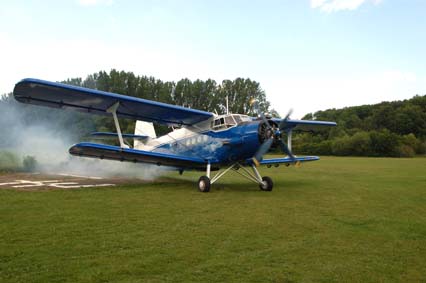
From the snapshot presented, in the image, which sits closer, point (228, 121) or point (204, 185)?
point (204, 185)

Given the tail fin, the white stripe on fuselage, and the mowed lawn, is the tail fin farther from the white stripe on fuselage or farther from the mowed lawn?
the mowed lawn

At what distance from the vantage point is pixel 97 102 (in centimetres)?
1179

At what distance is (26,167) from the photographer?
18.0m

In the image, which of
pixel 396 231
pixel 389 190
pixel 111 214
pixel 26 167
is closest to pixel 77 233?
pixel 111 214

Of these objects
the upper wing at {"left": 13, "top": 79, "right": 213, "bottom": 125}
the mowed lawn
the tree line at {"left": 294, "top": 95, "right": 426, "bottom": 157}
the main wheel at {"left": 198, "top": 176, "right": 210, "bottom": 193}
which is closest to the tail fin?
the upper wing at {"left": 13, "top": 79, "right": 213, "bottom": 125}

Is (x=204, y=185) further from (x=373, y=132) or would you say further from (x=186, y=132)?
(x=373, y=132)

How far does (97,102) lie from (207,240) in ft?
27.1

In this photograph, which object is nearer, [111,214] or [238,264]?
[238,264]

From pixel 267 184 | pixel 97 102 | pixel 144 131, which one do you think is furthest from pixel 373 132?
pixel 97 102

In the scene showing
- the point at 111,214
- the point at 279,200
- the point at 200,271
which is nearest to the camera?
the point at 200,271

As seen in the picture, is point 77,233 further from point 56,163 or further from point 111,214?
point 56,163

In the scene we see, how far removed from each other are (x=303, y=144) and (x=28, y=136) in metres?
54.3

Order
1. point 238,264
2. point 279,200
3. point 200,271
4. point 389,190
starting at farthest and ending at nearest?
point 389,190, point 279,200, point 238,264, point 200,271

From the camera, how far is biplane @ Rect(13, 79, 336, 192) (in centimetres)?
1081
